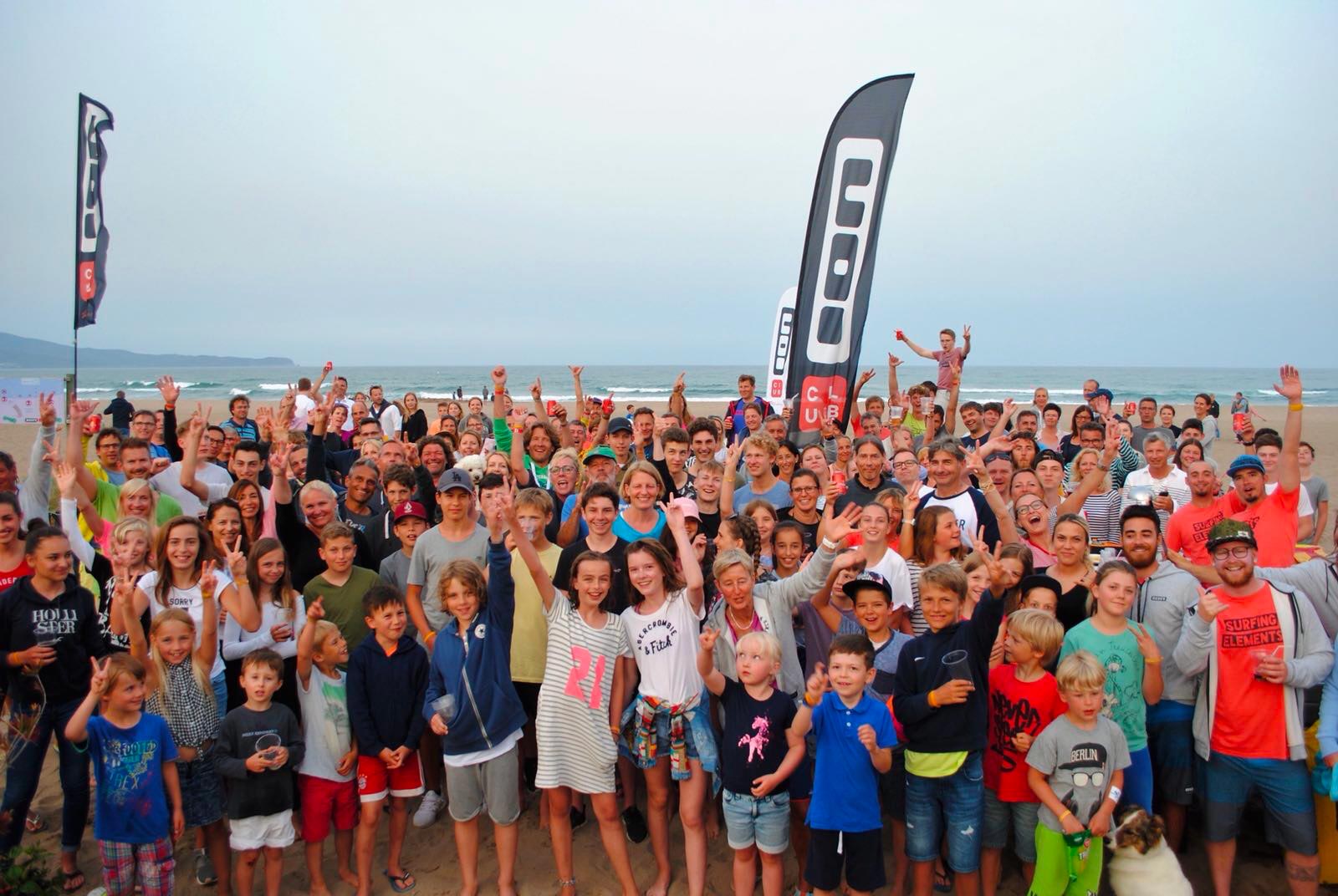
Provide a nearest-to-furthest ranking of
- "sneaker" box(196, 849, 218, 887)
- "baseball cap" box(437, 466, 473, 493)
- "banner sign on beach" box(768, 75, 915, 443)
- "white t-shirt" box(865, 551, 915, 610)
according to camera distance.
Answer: "sneaker" box(196, 849, 218, 887), "white t-shirt" box(865, 551, 915, 610), "baseball cap" box(437, 466, 473, 493), "banner sign on beach" box(768, 75, 915, 443)

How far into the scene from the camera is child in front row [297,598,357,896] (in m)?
3.95

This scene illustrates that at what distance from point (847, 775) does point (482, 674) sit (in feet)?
5.93

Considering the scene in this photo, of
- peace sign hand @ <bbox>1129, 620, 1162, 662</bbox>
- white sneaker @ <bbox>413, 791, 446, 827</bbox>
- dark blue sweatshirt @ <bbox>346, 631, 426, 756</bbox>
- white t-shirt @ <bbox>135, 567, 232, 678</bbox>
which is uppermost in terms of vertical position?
peace sign hand @ <bbox>1129, 620, 1162, 662</bbox>

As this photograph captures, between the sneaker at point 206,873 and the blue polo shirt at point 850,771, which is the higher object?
the blue polo shirt at point 850,771

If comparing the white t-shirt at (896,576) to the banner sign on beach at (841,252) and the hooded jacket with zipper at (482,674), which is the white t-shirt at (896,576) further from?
the banner sign on beach at (841,252)

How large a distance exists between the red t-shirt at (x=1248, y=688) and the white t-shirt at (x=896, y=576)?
4.63 feet

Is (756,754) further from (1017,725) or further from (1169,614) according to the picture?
(1169,614)

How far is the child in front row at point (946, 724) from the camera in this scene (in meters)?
3.44

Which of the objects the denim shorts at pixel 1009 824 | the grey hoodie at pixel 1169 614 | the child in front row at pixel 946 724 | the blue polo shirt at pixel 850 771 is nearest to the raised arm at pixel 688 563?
the blue polo shirt at pixel 850 771

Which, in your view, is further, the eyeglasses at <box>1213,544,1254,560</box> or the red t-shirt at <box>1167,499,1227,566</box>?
the red t-shirt at <box>1167,499,1227,566</box>

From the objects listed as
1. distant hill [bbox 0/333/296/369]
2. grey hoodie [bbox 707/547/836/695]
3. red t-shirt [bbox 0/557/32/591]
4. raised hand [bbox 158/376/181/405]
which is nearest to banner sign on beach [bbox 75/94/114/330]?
raised hand [bbox 158/376/181/405]

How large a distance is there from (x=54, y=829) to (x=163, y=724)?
5.40 feet

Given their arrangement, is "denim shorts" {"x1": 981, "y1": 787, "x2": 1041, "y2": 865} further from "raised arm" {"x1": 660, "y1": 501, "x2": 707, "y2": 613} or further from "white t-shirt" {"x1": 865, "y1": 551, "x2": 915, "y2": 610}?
"raised arm" {"x1": 660, "y1": 501, "x2": 707, "y2": 613}

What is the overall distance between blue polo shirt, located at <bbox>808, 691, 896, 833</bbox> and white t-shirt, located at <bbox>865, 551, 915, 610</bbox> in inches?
34.3
